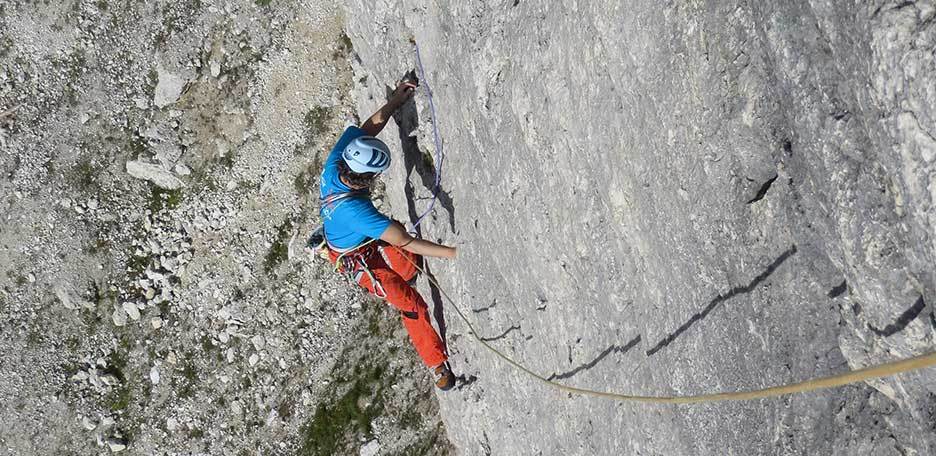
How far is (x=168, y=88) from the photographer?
14266 mm

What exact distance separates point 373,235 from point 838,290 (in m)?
5.74

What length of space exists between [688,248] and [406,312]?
616 cm

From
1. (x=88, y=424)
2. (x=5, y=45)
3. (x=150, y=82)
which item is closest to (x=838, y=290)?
(x=88, y=424)

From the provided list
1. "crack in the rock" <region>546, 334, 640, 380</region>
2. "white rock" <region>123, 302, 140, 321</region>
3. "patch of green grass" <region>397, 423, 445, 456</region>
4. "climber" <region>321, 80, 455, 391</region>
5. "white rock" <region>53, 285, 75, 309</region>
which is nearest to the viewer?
"crack in the rock" <region>546, 334, 640, 380</region>

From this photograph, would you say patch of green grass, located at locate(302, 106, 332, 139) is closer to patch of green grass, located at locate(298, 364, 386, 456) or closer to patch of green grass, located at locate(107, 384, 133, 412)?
patch of green grass, located at locate(298, 364, 386, 456)

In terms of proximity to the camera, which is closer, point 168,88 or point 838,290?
point 838,290

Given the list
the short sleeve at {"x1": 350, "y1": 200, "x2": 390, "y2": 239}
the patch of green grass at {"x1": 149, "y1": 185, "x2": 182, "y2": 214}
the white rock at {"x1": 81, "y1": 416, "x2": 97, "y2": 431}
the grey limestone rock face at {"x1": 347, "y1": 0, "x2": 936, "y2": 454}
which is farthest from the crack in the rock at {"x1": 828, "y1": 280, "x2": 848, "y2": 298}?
the white rock at {"x1": 81, "y1": 416, "x2": 97, "y2": 431}

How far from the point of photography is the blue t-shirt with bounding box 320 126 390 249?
28.9 ft

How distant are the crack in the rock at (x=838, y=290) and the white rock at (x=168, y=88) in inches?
514

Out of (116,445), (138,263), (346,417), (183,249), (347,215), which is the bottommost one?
(346,417)

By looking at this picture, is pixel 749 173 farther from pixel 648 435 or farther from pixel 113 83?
pixel 113 83

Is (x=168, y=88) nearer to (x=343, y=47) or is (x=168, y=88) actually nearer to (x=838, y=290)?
(x=343, y=47)

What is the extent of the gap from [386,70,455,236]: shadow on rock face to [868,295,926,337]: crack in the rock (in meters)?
6.27

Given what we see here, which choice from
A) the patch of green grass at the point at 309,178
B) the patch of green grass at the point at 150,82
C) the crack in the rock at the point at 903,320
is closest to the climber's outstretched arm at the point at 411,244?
the patch of green grass at the point at 309,178
